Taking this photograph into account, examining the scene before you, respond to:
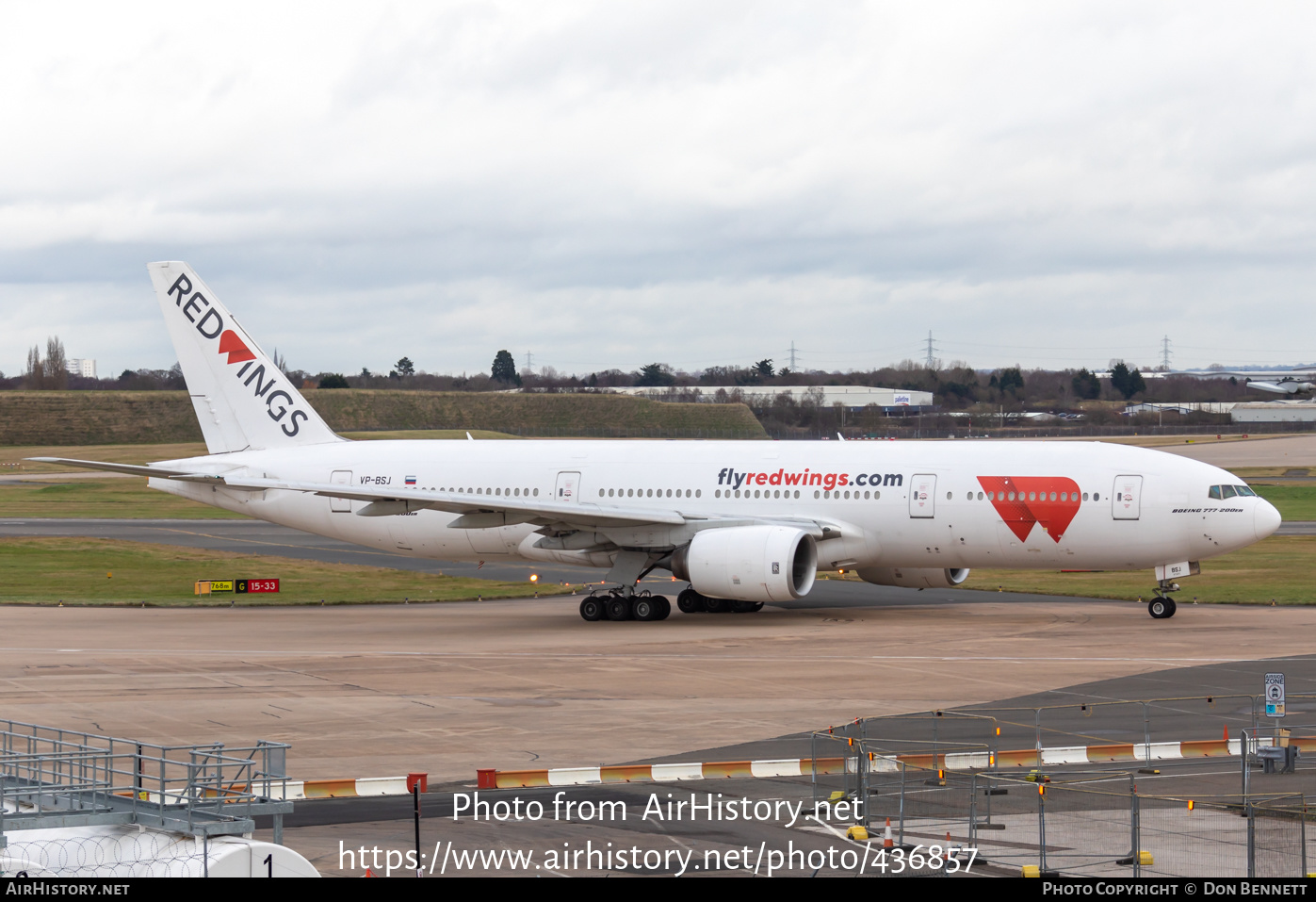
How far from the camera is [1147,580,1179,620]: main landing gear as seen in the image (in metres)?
34.9

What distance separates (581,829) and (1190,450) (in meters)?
113

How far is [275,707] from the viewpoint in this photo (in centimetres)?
2397

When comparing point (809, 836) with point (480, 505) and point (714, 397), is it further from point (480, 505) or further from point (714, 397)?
point (714, 397)

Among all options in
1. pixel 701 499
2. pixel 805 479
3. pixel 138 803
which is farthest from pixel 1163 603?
pixel 138 803

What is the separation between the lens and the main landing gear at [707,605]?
38.4 m

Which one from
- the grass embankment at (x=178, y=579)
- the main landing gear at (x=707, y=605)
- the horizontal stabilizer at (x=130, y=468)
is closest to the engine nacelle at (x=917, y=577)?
the main landing gear at (x=707, y=605)

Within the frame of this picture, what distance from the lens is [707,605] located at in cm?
3847

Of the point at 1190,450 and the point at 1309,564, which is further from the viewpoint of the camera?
the point at 1190,450

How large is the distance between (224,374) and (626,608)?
13.8 metres

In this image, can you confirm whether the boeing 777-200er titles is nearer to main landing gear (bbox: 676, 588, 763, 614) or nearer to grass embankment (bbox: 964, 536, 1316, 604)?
main landing gear (bbox: 676, 588, 763, 614)

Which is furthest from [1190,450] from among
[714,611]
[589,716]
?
[589,716]

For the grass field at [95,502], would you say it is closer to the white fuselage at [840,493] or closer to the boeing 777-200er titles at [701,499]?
the boeing 777-200er titles at [701,499]

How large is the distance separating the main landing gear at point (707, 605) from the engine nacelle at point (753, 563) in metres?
2.99

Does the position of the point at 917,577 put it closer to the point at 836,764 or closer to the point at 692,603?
the point at 692,603
